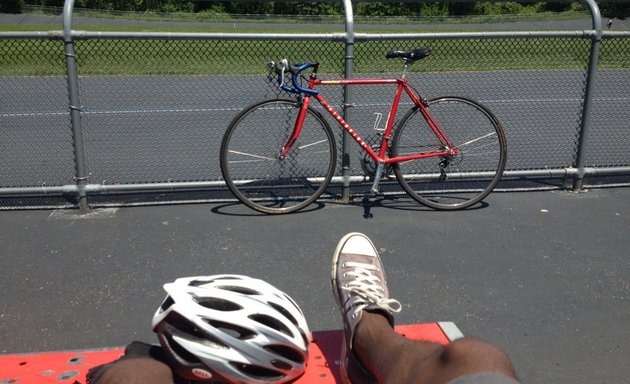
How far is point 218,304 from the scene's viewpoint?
2.67 metres

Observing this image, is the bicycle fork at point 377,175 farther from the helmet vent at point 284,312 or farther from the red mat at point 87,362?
the helmet vent at point 284,312

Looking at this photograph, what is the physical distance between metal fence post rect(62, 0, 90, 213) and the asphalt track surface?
0.23 meters

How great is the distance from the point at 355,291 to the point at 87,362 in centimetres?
121

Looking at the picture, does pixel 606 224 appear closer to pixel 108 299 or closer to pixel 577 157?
pixel 577 157

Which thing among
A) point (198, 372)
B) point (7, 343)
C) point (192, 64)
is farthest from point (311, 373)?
point (192, 64)

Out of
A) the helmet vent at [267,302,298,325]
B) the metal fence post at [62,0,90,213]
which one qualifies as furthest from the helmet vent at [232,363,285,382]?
the metal fence post at [62,0,90,213]

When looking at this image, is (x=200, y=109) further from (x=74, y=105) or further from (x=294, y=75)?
(x=294, y=75)

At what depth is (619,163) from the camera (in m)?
8.39

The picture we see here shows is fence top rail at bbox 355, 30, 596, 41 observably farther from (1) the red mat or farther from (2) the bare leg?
(2) the bare leg

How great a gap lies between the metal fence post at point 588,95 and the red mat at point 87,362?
12.6 ft

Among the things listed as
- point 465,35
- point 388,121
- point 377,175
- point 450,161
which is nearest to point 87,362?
point 377,175

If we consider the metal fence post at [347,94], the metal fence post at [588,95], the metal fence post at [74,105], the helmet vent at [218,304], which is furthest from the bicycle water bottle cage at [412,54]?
the helmet vent at [218,304]

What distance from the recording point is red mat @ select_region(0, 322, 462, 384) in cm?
302

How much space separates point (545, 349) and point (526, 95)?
1122 cm
